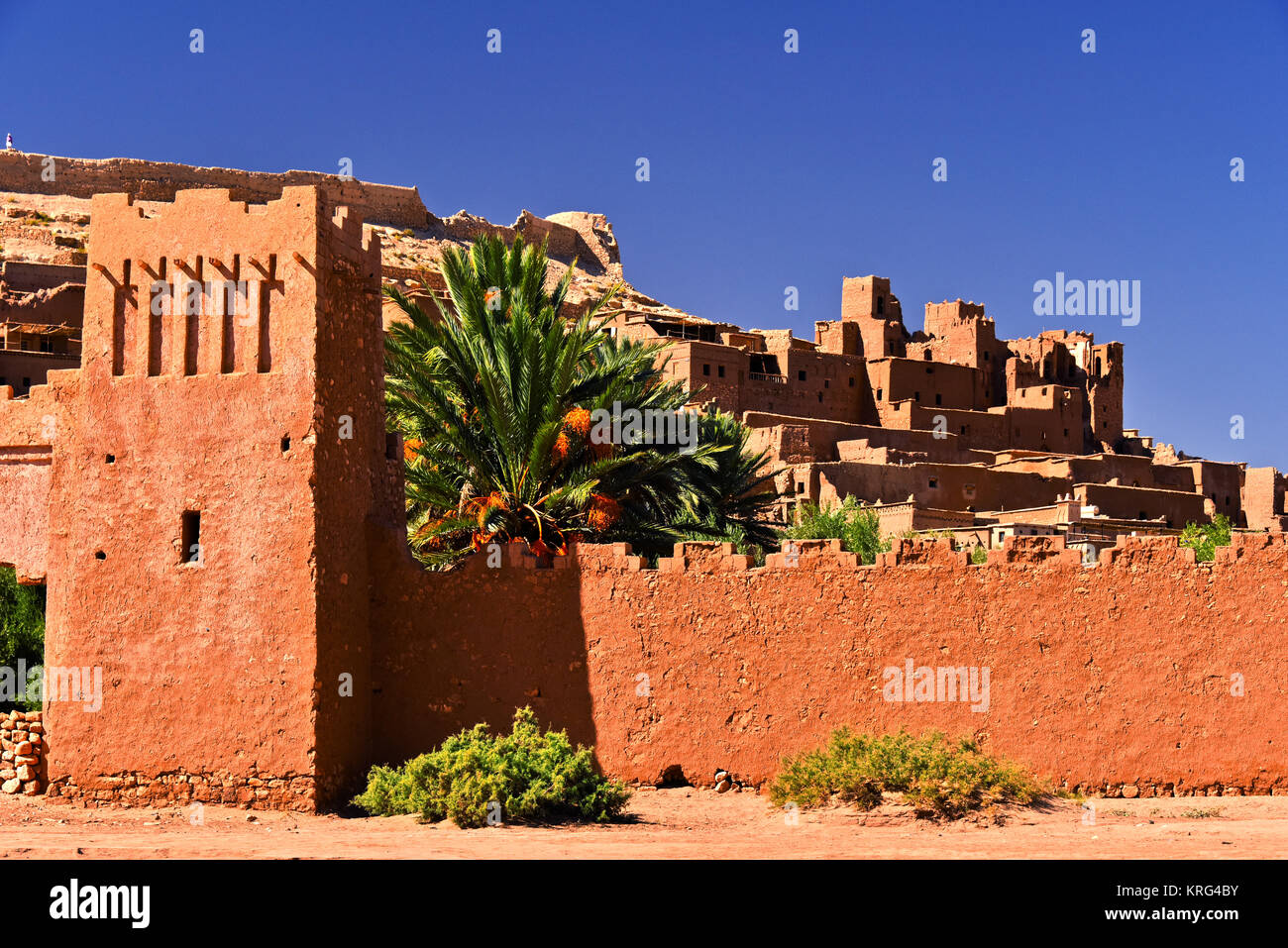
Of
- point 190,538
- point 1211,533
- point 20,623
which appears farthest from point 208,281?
point 1211,533

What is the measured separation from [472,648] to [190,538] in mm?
2887

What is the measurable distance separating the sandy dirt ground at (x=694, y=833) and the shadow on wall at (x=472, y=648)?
1.49 meters

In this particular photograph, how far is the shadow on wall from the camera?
49.1ft

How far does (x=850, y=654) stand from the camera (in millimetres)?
14375

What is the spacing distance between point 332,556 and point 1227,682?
8161mm

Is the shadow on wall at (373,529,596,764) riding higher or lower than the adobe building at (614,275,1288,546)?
lower

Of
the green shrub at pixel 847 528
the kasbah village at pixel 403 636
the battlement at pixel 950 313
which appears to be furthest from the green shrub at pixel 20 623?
the battlement at pixel 950 313

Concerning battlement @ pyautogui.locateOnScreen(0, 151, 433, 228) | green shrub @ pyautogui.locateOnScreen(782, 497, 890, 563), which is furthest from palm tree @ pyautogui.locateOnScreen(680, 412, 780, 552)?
battlement @ pyautogui.locateOnScreen(0, 151, 433, 228)

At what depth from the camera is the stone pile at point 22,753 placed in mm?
14719

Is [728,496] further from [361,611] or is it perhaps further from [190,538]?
[190,538]

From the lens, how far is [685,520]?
2109 centimetres

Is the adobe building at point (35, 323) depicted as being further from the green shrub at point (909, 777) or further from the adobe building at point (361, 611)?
the green shrub at point (909, 777)

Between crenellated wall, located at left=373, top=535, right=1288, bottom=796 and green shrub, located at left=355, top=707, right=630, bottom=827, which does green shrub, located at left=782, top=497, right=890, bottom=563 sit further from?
green shrub, located at left=355, top=707, right=630, bottom=827

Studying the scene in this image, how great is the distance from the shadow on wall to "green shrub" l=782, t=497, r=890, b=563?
48.8 feet
